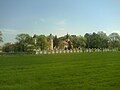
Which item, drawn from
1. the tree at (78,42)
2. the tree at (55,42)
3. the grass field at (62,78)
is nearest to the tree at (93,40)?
the tree at (78,42)

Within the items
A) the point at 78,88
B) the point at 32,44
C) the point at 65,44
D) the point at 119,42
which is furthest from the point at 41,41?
the point at 78,88

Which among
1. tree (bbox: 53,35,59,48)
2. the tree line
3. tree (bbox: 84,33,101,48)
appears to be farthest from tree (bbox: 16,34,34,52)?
tree (bbox: 84,33,101,48)

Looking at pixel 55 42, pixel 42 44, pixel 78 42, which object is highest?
pixel 55 42

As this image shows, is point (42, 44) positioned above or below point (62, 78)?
above

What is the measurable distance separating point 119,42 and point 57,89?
187787 millimetres

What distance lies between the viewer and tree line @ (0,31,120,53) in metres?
142

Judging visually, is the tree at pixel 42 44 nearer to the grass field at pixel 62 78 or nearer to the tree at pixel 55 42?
the tree at pixel 55 42

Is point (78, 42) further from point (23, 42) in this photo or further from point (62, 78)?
point (62, 78)

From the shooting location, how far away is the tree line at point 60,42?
141500mm

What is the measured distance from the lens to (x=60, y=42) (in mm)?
176000

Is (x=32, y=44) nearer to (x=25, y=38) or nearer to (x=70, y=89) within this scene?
(x=25, y=38)

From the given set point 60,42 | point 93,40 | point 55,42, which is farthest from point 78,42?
point 55,42

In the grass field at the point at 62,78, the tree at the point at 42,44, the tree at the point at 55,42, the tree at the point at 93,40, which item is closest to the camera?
the grass field at the point at 62,78

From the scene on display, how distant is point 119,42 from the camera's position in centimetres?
19525
